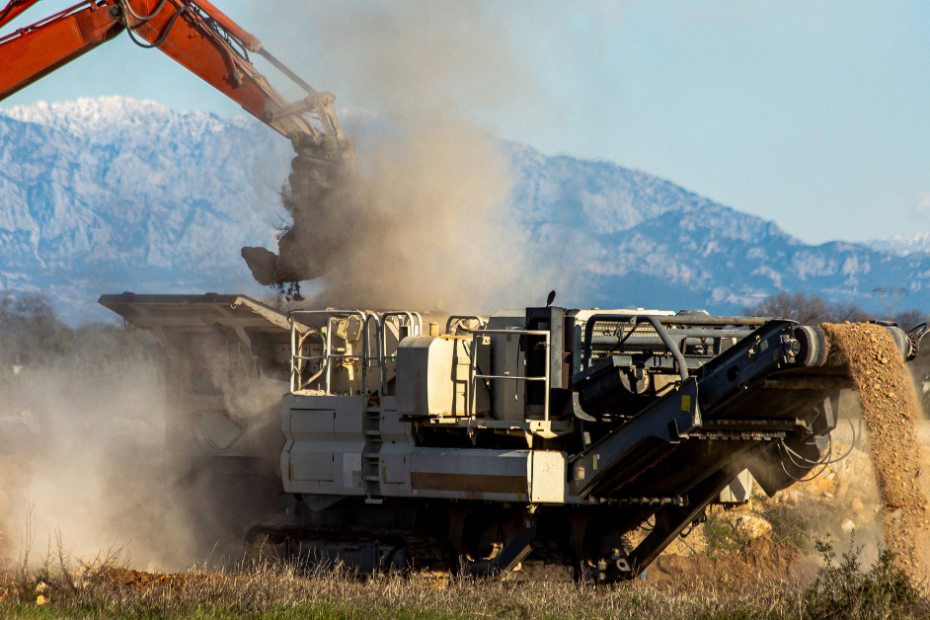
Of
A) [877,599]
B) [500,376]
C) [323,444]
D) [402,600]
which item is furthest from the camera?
[323,444]

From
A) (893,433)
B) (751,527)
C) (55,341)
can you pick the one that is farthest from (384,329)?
(55,341)

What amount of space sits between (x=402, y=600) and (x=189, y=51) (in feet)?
30.0

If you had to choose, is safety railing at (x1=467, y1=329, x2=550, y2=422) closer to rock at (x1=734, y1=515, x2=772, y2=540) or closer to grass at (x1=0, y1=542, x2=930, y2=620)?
grass at (x1=0, y1=542, x2=930, y2=620)

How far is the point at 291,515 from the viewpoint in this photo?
9.93m

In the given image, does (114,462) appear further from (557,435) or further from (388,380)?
(557,435)

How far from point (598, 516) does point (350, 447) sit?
2611 millimetres

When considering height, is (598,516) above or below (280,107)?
below

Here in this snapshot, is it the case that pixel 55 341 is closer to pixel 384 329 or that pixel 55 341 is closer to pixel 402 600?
pixel 384 329

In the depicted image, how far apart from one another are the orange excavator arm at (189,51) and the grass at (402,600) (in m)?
6.38

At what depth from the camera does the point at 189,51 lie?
12961 millimetres

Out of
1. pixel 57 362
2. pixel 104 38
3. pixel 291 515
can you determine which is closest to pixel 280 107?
pixel 104 38

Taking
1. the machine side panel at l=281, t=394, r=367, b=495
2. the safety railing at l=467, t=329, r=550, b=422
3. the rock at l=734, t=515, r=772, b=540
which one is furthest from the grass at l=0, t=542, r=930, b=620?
the rock at l=734, t=515, r=772, b=540

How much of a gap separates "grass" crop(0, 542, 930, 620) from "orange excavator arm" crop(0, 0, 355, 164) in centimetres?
638

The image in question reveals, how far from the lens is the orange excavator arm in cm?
1095
